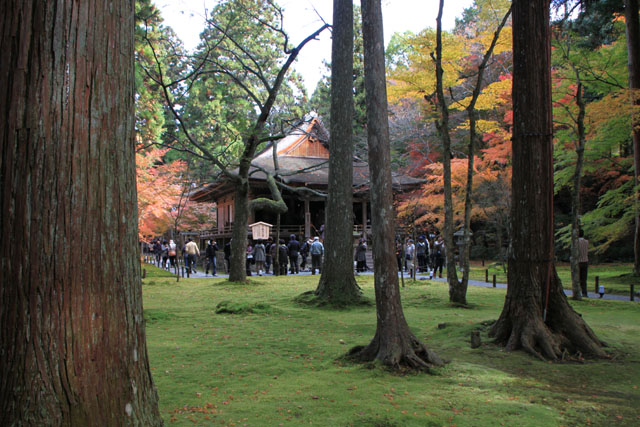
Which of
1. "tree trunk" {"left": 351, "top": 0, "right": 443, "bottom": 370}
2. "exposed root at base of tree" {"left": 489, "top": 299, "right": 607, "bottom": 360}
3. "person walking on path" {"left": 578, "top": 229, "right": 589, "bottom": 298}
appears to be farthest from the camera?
"person walking on path" {"left": 578, "top": 229, "right": 589, "bottom": 298}

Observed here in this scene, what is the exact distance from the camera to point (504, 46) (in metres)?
10.8

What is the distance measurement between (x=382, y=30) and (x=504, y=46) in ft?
21.4

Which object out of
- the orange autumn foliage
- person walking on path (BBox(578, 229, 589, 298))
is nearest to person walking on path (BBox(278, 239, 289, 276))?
the orange autumn foliage

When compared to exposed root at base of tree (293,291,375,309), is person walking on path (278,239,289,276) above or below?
above

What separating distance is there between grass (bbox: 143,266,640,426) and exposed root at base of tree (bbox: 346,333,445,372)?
0.14 m

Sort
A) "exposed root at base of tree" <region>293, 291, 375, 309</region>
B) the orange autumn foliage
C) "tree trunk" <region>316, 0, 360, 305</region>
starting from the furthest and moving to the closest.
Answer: the orange autumn foliage → "tree trunk" <region>316, 0, 360, 305</region> → "exposed root at base of tree" <region>293, 291, 375, 309</region>

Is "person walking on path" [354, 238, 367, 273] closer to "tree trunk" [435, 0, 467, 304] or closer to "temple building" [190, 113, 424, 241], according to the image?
"temple building" [190, 113, 424, 241]

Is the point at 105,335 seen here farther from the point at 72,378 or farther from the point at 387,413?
the point at 387,413

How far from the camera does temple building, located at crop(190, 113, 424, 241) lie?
26625mm

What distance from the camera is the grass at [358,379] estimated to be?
12.2 ft

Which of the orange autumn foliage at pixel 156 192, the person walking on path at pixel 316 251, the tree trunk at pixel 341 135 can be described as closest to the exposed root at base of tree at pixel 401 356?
the tree trunk at pixel 341 135

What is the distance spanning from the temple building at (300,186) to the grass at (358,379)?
1826cm

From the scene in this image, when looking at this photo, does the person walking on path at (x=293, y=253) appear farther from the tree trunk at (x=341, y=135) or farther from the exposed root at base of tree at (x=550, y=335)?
the exposed root at base of tree at (x=550, y=335)

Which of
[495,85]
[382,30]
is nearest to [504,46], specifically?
[495,85]
